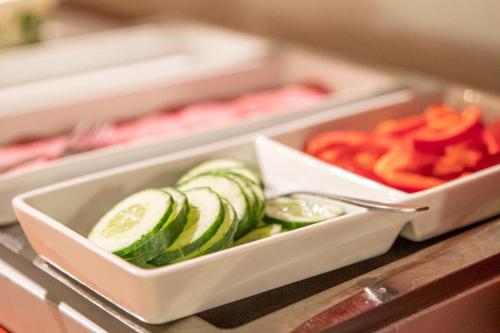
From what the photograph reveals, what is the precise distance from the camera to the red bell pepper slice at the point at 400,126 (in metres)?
1.22

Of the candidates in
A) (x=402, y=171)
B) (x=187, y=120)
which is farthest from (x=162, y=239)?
(x=187, y=120)

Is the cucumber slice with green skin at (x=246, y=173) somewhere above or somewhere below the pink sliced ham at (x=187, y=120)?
above

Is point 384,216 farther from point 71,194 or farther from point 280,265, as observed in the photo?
point 71,194

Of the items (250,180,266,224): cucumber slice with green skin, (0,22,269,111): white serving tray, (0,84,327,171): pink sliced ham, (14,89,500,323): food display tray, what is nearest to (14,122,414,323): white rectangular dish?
(14,89,500,323): food display tray

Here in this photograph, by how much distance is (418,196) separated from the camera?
0.95 meters

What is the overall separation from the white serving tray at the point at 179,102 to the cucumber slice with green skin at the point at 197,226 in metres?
0.32

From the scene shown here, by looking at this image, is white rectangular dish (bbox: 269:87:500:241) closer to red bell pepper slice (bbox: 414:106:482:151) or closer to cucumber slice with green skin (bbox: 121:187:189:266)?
red bell pepper slice (bbox: 414:106:482:151)

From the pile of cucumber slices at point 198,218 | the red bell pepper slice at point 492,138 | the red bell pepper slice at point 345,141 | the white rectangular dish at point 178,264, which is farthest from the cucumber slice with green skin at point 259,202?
the red bell pepper slice at point 492,138

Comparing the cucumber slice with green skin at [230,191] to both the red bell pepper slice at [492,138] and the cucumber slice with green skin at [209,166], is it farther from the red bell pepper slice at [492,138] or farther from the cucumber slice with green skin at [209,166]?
the red bell pepper slice at [492,138]

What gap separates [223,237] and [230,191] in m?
0.11

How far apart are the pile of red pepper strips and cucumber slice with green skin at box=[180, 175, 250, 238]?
0.20 metres

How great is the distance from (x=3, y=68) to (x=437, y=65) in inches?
36.7

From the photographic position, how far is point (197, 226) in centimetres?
89

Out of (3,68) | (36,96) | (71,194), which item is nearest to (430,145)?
(71,194)
